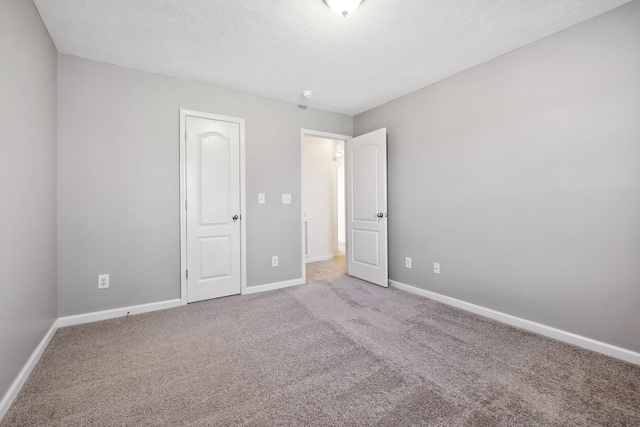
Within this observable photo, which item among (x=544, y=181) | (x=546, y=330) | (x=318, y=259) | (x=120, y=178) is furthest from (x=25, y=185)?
(x=318, y=259)

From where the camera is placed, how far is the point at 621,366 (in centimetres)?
175

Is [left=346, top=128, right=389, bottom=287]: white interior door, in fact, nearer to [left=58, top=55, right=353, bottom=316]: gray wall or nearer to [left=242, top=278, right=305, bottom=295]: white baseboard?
[left=242, top=278, right=305, bottom=295]: white baseboard

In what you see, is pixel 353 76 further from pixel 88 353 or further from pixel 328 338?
pixel 88 353

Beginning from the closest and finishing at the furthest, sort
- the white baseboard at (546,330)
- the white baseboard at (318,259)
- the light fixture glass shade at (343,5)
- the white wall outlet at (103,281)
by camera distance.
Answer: the light fixture glass shade at (343,5)
the white baseboard at (546,330)
the white wall outlet at (103,281)
the white baseboard at (318,259)

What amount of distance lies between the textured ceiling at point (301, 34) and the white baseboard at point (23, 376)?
2.34 metres

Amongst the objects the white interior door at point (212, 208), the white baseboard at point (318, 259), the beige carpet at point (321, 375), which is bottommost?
the beige carpet at point (321, 375)

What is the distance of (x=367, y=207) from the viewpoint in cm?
366

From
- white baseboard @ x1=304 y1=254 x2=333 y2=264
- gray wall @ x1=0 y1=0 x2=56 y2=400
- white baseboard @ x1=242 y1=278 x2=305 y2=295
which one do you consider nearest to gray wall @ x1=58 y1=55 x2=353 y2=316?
gray wall @ x1=0 y1=0 x2=56 y2=400

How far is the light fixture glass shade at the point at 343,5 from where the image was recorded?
1.72 metres

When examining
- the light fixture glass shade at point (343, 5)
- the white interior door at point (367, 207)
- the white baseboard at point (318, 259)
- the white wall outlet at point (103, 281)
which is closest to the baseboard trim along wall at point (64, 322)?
the white wall outlet at point (103, 281)

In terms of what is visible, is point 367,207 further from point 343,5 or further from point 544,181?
point 343,5

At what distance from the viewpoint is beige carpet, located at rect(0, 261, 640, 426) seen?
136 cm

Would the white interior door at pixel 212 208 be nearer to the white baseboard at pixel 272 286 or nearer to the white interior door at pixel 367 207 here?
the white baseboard at pixel 272 286

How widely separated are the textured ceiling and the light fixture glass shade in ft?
0.31
